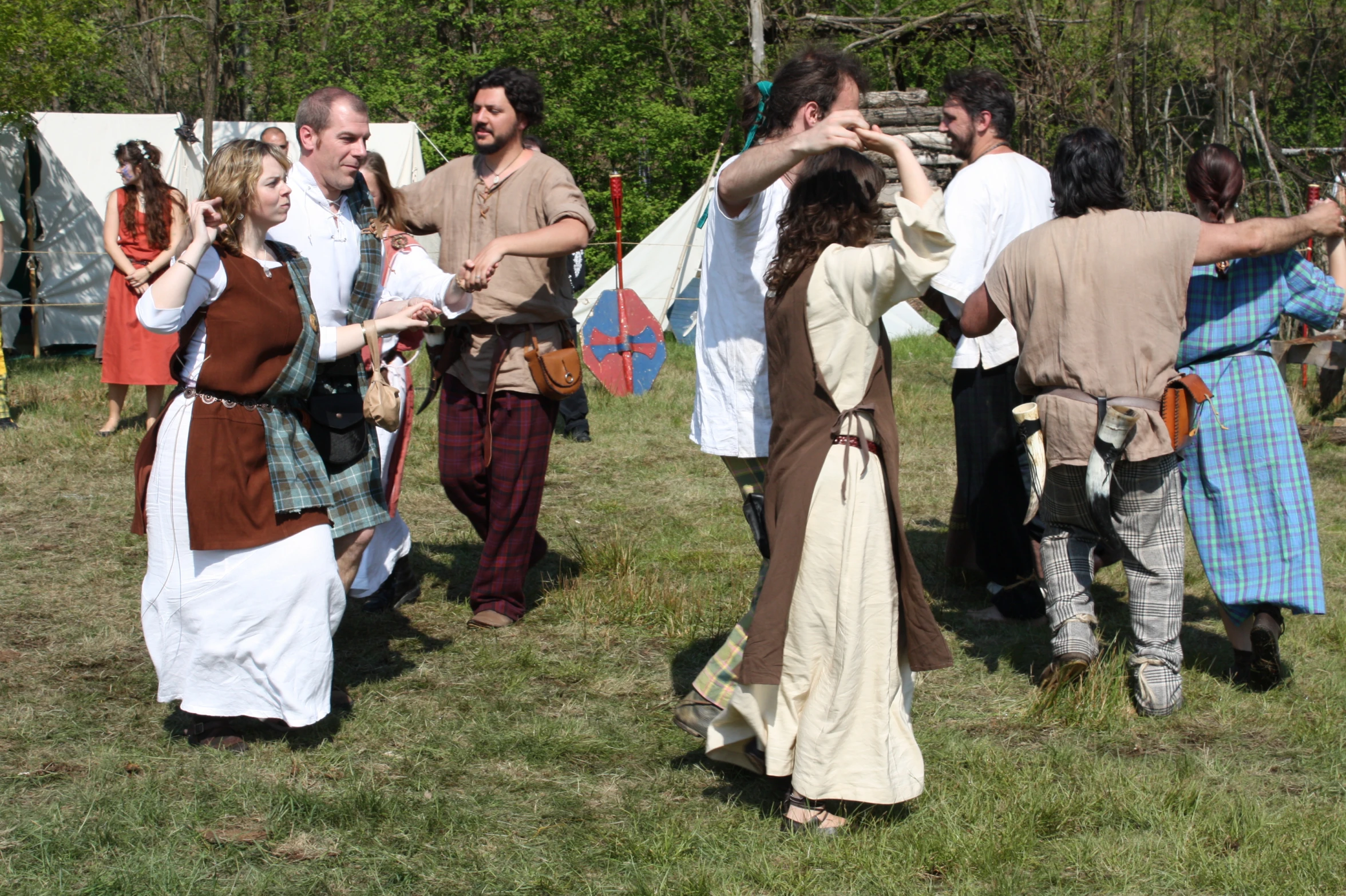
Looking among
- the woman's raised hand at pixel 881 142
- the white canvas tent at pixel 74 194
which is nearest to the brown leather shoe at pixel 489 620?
the woman's raised hand at pixel 881 142

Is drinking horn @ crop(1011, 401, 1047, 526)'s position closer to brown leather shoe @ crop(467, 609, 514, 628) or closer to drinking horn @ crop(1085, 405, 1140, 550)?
drinking horn @ crop(1085, 405, 1140, 550)

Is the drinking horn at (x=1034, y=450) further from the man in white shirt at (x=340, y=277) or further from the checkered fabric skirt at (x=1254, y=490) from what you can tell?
the man in white shirt at (x=340, y=277)

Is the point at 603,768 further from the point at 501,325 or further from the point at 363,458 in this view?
the point at 501,325

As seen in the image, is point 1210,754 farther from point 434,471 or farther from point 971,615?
point 434,471

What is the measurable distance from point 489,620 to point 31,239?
10.1 metres

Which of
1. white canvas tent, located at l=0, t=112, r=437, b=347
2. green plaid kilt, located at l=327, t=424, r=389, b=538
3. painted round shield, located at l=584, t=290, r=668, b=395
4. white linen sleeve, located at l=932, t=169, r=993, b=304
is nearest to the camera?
green plaid kilt, located at l=327, t=424, r=389, b=538

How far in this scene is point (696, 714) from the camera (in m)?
3.46

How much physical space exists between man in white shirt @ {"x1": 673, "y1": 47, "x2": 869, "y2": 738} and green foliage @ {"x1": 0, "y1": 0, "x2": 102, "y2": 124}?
30.1 feet

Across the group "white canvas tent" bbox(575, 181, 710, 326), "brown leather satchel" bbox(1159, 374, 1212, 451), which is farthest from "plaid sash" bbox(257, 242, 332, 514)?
"white canvas tent" bbox(575, 181, 710, 326)

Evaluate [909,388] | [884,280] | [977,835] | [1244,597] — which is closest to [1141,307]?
[1244,597]

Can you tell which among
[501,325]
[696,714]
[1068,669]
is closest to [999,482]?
[1068,669]

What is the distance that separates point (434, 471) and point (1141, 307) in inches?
183

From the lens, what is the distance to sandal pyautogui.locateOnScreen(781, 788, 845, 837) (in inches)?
115

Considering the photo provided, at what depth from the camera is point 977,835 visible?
293 cm
